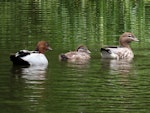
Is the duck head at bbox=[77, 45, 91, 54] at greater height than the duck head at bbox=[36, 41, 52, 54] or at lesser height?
lesser

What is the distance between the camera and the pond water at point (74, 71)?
14000mm

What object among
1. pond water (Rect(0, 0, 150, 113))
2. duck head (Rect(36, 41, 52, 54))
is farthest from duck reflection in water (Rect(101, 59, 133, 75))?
duck head (Rect(36, 41, 52, 54))

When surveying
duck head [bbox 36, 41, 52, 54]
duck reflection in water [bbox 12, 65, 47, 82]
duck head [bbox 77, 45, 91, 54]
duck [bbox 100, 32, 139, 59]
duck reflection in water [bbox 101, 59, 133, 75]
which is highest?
duck head [bbox 36, 41, 52, 54]

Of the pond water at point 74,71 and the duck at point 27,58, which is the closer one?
the pond water at point 74,71

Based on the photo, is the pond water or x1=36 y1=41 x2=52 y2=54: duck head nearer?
the pond water

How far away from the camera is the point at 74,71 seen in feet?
60.7

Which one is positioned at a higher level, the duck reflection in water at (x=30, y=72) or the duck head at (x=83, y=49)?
the duck head at (x=83, y=49)

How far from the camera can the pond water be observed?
14.0m

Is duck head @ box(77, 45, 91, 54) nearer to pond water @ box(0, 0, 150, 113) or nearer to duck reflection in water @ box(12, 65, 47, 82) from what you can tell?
pond water @ box(0, 0, 150, 113)

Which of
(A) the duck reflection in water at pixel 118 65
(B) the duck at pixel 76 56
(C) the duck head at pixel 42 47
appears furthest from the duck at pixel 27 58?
(A) the duck reflection in water at pixel 118 65

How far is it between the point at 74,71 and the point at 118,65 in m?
2.14

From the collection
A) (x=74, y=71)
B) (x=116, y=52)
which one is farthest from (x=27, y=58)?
(x=116, y=52)

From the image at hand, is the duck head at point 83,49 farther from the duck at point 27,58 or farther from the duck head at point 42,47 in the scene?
the duck at point 27,58

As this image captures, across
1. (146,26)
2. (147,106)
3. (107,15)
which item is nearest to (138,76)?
(147,106)
